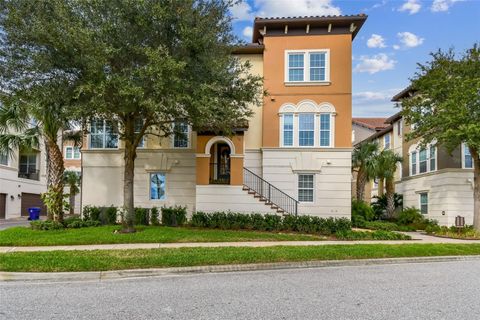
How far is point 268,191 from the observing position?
20.5m

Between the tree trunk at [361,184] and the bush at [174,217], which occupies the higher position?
the tree trunk at [361,184]

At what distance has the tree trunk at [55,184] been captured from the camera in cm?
1675

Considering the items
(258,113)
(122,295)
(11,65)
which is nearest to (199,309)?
(122,295)

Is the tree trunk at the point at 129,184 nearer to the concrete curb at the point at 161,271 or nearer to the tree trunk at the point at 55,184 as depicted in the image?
the tree trunk at the point at 55,184

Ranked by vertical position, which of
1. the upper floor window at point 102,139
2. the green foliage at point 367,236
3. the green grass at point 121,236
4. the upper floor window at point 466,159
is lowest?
Result: the green foliage at point 367,236

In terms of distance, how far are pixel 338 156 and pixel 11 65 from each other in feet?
50.0

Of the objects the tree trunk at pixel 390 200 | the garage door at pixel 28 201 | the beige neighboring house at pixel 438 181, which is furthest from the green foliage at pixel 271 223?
the garage door at pixel 28 201

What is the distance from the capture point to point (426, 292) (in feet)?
25.0

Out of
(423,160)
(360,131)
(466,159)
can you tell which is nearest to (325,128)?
(466,159)

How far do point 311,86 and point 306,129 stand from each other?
90.7 inches

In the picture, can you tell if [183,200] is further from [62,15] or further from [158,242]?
[62,15]

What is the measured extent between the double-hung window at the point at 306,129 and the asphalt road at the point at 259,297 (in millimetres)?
11739

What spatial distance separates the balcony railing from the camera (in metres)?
35.0

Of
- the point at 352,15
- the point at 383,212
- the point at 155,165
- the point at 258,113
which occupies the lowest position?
the point at 383,212
